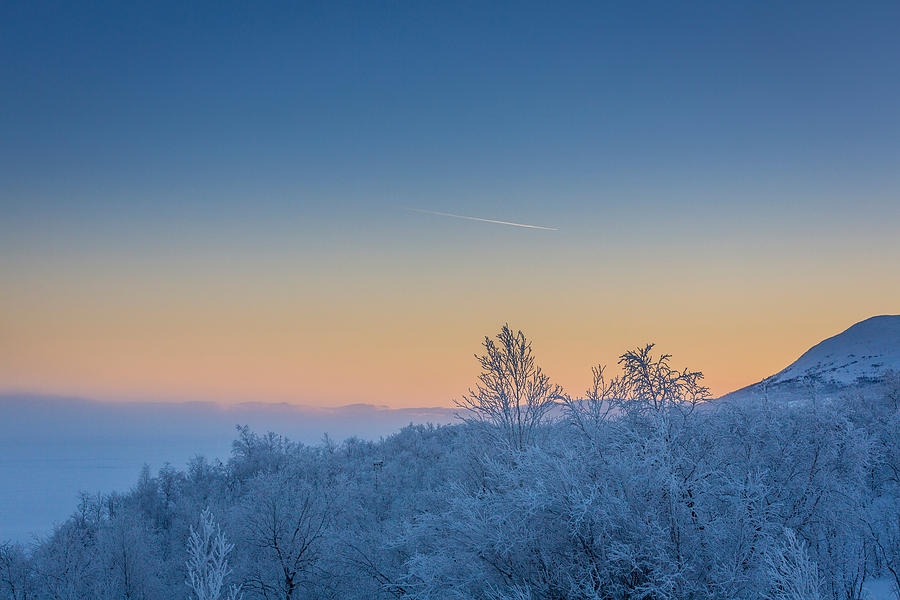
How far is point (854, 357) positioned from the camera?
188 feet

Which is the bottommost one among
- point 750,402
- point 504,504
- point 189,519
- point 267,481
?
point 189,519

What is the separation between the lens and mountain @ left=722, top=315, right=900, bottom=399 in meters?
50.5

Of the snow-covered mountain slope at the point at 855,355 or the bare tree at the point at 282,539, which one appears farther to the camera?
the snow-covered mountain slope at the point at 855,355

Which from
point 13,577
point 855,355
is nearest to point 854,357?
point 855,355

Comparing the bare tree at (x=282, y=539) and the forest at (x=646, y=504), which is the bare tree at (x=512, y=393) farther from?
the bare tree at (x=282, y=539)

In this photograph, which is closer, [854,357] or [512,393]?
[512,393]

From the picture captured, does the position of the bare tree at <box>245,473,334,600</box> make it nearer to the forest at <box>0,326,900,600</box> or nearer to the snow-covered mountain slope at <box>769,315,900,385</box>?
the forest at <box>0,326,900,600</box>

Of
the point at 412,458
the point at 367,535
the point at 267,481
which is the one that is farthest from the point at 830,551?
the point at 412,458

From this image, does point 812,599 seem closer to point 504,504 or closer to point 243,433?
point 504,504

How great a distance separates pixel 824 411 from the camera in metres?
14.5

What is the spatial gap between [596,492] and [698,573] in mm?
1900

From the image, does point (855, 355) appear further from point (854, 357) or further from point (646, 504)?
point (646, 504)

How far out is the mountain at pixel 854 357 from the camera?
5053 cm

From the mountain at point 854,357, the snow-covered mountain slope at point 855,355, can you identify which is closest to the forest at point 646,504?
the mountain at point 854,357
